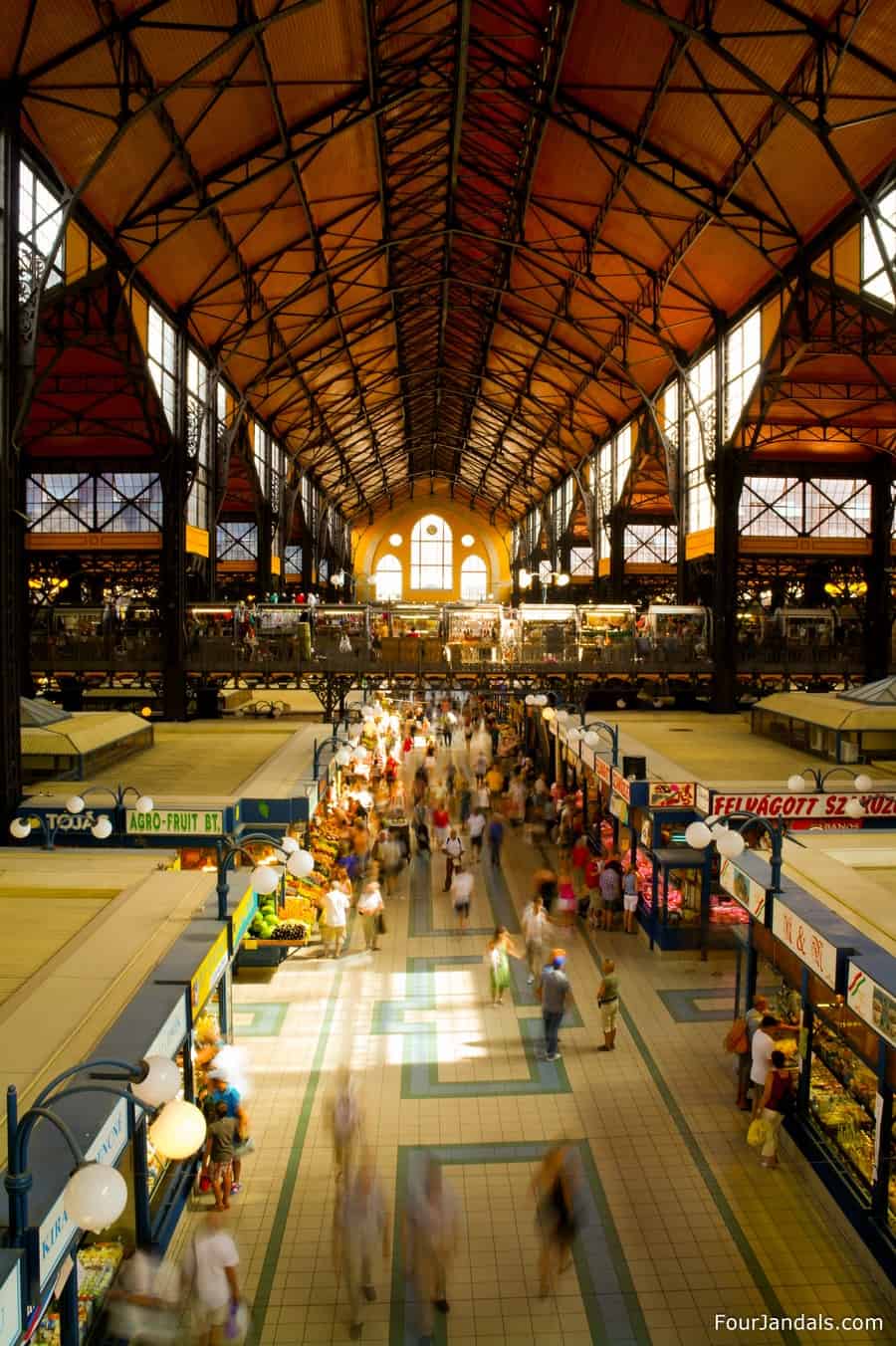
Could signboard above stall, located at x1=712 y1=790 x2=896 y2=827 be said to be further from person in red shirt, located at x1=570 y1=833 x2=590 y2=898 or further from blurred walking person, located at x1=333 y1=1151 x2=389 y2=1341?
blurred walking person, located at x1=333 y1=1151 x2=389 y2=1341

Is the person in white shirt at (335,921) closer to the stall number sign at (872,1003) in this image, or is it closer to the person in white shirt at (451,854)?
the person in white shirt at (451,854)

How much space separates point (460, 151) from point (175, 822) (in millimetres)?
19271

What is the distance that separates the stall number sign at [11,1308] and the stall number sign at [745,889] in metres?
7.22

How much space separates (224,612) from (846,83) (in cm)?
1777

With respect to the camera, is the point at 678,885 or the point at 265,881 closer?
the point at 265,881

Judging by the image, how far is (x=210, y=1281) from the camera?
6.19 meters

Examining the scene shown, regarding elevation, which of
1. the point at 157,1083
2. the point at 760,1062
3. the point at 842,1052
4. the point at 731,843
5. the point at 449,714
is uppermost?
the point at 731,843

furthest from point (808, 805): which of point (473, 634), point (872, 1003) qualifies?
point (473, 634)

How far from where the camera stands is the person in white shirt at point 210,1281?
20.3ft

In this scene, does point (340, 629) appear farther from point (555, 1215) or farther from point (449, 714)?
point (555, 1215)

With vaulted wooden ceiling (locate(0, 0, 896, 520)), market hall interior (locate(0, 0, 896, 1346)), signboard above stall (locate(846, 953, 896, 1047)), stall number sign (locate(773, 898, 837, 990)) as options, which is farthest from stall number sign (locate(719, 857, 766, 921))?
vaulted wooden ceiling (locate(0, 0, 896, 520))

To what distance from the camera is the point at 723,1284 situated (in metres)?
7.14

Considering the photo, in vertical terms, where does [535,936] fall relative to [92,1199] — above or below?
below

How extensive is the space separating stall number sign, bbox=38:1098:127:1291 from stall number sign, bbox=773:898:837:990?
5.46m
